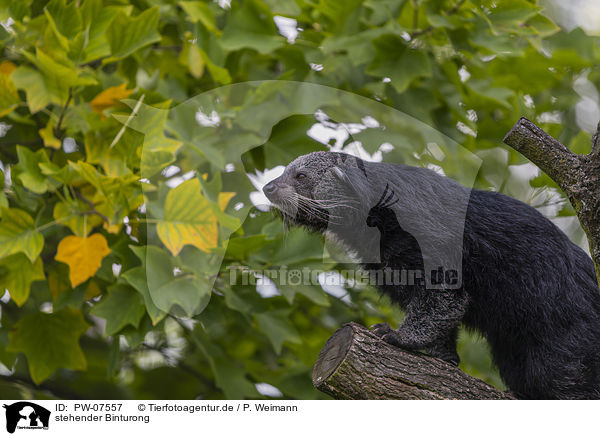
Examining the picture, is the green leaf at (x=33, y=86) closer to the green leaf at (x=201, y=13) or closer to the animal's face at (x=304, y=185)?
the green leaf at (x=201, y=13)

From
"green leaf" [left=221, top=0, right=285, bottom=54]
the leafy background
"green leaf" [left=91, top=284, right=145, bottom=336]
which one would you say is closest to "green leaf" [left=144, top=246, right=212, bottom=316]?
the leafy background

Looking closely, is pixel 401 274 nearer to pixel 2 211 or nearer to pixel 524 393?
pixel 524 393

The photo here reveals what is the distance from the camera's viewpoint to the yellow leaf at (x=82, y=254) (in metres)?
2.06

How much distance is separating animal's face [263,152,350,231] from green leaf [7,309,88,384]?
56.3 inches

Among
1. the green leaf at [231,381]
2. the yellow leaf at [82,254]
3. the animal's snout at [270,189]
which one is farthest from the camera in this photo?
the green leaf at [231,381]

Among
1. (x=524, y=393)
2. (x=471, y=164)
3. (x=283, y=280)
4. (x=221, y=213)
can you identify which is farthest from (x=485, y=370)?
(x=221, y=213)

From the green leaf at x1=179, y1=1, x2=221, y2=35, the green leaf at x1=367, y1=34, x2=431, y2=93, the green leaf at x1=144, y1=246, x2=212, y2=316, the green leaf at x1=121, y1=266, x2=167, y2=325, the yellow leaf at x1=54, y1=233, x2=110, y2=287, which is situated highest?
the green leaf at x1=367, y1=34, x2=431, y2=93

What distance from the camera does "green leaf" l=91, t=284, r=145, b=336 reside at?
216cm

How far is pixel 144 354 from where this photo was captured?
3143 millimetres

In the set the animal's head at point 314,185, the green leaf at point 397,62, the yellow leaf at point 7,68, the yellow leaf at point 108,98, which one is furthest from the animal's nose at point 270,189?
the yellow leaf at point 7,68

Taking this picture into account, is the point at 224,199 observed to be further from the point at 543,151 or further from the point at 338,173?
the point at 543,151

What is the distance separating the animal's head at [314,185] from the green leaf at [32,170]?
104cm

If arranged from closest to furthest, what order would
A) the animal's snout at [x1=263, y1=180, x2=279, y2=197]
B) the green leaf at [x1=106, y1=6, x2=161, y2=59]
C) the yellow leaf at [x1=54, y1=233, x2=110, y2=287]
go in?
1. the animal's snout at [x1=263, y1=180, x2=279, y2=197]
2. the yellow leaf at [x1=54, y1=233, x2=110, y2=287]
3. the green leaf at [x1=106, y1=6, x2=161, y2=59]
